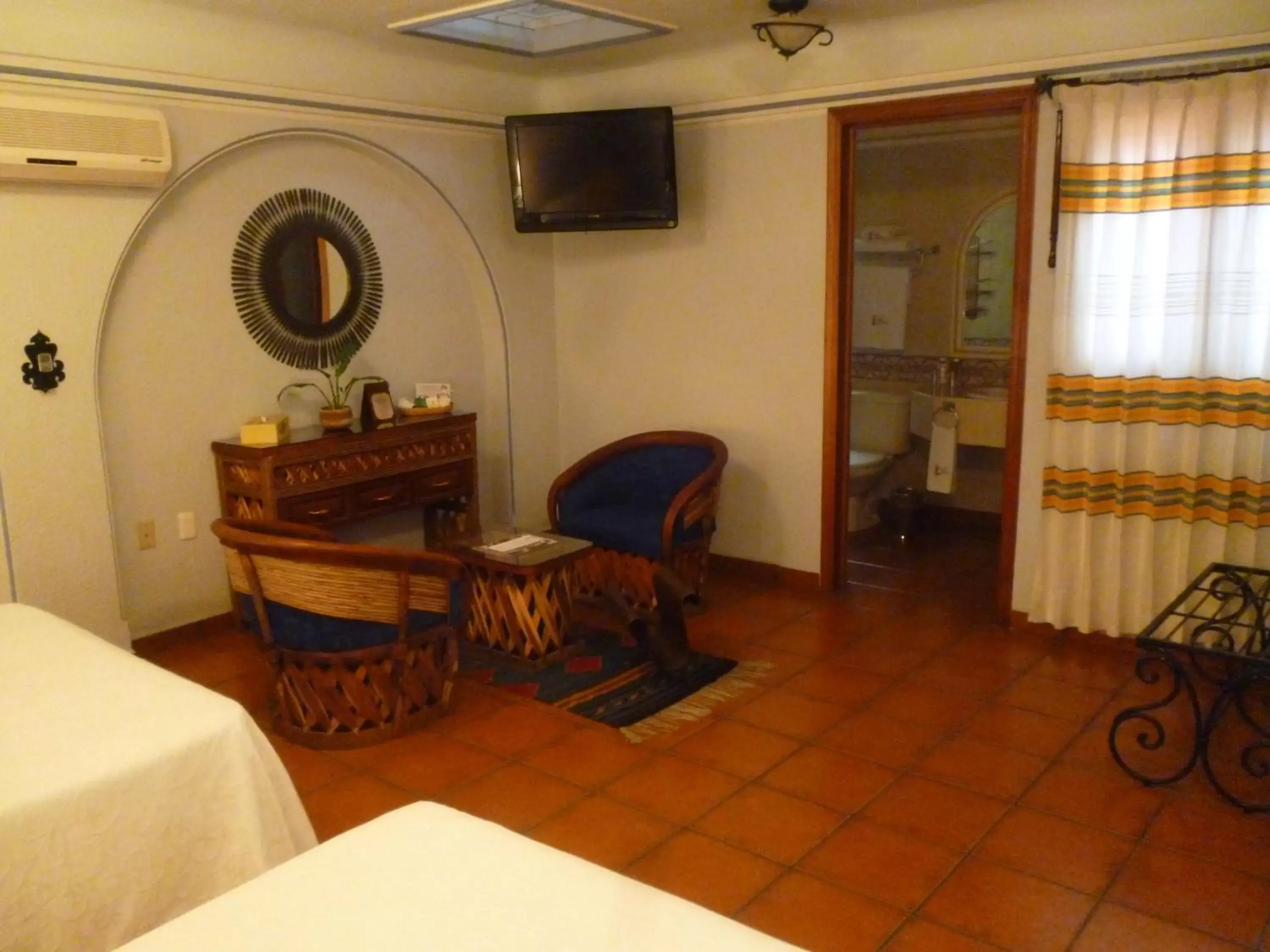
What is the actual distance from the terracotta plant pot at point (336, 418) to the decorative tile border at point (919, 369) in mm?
2660

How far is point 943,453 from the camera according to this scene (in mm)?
5668

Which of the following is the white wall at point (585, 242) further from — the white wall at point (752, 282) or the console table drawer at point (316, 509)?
the console table drawer at point (316, 509)

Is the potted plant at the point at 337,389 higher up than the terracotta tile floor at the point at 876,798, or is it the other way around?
the potted plant at the point at 337,389

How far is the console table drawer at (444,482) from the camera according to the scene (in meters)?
4.84

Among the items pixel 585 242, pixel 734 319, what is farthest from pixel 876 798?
pixel 585 242

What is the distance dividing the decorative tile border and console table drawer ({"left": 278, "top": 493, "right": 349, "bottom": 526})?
277cm

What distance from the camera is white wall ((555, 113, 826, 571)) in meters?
4.86

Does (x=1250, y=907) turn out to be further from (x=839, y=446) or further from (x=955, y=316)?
(x=955, y=316)

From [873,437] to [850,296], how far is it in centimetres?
142

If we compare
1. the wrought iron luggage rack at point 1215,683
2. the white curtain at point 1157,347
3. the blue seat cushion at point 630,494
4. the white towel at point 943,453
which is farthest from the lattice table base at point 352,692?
the white towel at point 943,453

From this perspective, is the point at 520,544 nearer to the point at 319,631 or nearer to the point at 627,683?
the point at 627,683

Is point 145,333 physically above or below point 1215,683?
above

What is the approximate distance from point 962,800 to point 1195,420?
5.89ft

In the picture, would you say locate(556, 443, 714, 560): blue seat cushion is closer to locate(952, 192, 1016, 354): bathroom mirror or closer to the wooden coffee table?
the wooden coffee table
